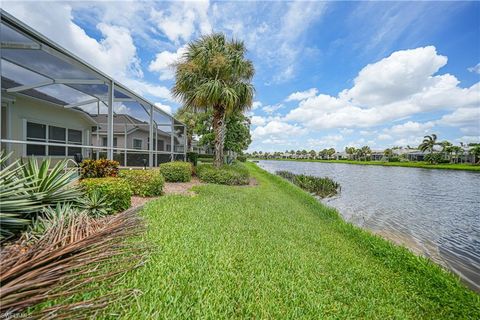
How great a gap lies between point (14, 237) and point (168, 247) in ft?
6.12

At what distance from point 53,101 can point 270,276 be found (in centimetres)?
1163

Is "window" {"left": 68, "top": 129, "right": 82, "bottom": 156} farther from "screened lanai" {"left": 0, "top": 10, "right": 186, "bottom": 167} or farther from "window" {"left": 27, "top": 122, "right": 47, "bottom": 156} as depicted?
"window" {"left": 27, "top": 122, "right": 47, "bottom": 156}

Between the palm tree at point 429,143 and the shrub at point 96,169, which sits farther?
the palm tree at point 429,143

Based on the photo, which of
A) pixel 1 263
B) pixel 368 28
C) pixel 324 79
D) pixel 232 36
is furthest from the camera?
pixel 324 79

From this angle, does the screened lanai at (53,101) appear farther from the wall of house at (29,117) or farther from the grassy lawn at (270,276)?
the grassy lawn at (270,276)

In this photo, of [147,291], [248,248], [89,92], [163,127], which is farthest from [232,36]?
[147,291]

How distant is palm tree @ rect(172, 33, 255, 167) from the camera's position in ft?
39.3

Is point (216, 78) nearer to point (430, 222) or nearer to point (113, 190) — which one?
point (113, 190)

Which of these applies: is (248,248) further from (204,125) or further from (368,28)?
(204,125)

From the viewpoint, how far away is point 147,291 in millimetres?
2107

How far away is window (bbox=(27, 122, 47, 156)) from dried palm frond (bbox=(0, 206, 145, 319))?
8.22m

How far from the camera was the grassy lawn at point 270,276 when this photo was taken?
2172 mm

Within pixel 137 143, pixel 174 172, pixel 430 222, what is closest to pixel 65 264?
pixel 174 172

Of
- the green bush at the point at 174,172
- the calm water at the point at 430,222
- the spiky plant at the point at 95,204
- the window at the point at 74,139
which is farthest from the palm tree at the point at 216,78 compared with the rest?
the spiky plant at the point at 95,204
